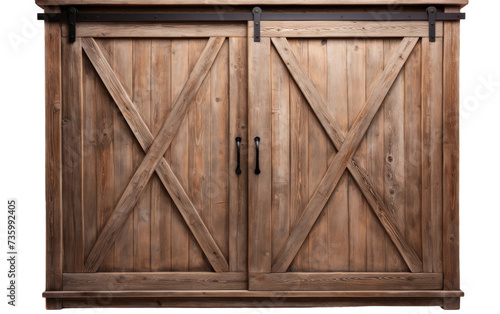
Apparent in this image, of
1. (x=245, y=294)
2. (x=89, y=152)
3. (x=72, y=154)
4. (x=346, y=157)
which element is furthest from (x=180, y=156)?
(x=346, y=157)

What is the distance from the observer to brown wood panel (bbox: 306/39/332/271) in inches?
135

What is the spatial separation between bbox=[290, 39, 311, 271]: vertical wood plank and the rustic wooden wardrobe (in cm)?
1

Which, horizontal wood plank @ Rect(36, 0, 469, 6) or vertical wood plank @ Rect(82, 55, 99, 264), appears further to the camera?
vertical wood plank @ Rect(82, 55, 99, 264)

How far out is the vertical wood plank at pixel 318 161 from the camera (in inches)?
135

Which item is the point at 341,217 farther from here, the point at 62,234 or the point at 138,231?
the point at 62,234

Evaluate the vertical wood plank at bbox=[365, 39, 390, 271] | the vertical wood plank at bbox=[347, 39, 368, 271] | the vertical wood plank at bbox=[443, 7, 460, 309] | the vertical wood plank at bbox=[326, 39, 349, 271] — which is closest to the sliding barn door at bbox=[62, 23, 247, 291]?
the vertical wood plank at bbox=[326, 39, 349, 271]

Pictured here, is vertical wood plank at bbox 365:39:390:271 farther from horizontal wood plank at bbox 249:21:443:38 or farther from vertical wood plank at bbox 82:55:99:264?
vertical wood plank at bbox 82:55:99:264

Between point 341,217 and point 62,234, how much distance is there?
7.09ft

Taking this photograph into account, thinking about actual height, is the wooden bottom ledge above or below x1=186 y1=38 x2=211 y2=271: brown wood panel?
below

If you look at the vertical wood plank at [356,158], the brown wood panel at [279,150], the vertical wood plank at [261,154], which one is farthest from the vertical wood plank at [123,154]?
the vertical wood plank at [356,158]

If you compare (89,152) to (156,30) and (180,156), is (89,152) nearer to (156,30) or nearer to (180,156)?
(180,156)

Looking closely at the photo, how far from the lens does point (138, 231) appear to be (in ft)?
11.3

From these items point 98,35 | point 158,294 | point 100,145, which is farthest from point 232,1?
point 158,294

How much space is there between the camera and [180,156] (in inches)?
135
